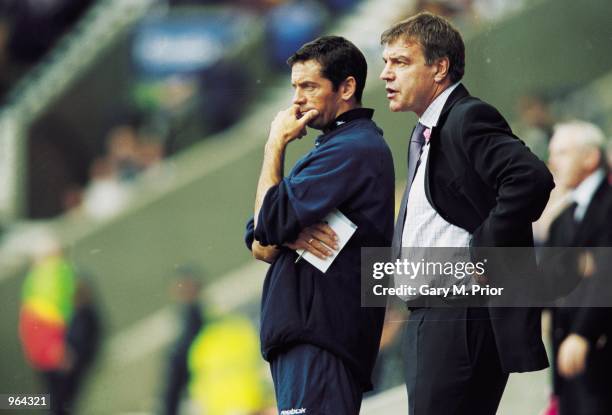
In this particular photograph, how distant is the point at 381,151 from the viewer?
3961 mm

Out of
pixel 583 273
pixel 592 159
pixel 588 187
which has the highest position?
pixel 592 159

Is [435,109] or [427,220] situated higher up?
[435,109]

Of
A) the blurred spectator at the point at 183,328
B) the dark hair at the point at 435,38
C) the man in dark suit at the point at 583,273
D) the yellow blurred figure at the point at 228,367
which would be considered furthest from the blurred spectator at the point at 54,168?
the dark hair at the point at 435,38

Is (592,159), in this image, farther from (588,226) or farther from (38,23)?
(38,23)

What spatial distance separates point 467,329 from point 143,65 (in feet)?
9.64

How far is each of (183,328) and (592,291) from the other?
196cm

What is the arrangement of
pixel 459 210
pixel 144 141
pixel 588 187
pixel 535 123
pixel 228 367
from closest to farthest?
pixel 459 210 → pixel 588 187 → pixel 535 123 → pixel 228 367 → pixel 144 141

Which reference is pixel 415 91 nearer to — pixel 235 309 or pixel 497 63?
pixel 497 63

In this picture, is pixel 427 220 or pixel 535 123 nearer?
pixel 427 220

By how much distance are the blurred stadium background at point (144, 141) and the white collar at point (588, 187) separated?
57cm

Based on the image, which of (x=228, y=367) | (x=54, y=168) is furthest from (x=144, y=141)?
(x=228, y=367)

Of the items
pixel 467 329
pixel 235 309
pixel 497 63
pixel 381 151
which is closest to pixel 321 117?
pixel 381 151

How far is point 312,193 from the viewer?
3828 mm

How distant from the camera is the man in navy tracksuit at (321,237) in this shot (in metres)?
3.83
